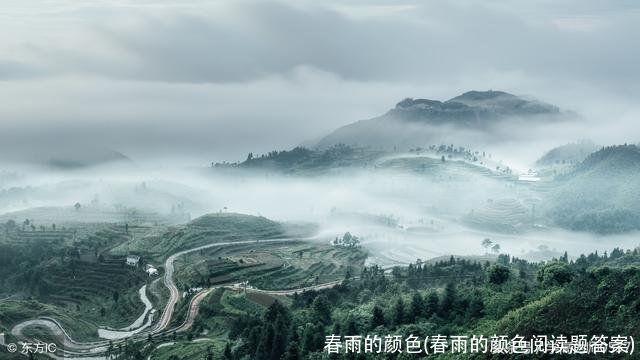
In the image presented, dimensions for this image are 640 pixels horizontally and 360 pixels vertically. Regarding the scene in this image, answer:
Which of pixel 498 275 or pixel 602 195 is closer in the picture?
pixel 498 275

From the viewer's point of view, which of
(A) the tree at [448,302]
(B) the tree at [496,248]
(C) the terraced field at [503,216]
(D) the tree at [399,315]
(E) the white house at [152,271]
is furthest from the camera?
(C) the terraced field at [503,216]

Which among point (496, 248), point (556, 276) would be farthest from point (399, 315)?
point (496, 248)

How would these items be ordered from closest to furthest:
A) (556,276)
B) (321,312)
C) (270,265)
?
(556,276) < (321,312) < (270,265)

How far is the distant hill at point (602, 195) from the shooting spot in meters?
161

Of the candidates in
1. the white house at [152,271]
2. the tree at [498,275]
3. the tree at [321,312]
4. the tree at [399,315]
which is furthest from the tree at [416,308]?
the white house at [152,271]

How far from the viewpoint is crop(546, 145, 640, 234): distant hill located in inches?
6334

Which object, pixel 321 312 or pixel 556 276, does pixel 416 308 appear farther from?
pixel 321 312

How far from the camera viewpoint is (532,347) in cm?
3331

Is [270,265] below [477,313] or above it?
below

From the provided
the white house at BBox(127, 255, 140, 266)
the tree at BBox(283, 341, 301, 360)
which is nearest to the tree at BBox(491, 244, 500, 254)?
the white house at BBox(127, 255, 140, 266)

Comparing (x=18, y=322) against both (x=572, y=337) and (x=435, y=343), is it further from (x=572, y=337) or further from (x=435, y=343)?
(x=572, y=337)

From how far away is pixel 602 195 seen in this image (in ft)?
571

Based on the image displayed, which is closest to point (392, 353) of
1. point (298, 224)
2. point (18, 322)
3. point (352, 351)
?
point (352, 351)

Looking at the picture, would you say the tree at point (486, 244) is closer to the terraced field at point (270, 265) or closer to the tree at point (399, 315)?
the terraced field at point (270, 265)
